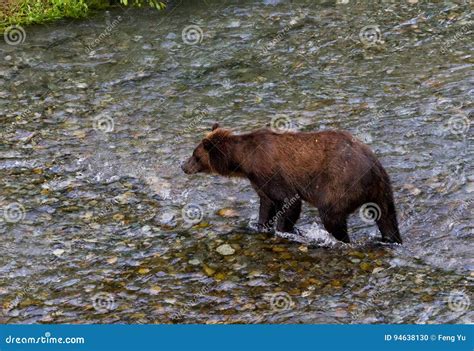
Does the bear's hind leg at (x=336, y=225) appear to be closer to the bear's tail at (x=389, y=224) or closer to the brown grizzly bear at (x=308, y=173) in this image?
the brown grizzly bear at (x=308, y=173)

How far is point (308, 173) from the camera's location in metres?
9.88

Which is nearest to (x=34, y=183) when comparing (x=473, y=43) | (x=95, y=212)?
(x=95, y=212)

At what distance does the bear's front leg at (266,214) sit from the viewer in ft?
34.0

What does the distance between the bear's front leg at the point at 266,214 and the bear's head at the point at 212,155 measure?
0.75 metres

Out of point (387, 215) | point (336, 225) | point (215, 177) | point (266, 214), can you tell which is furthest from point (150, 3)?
point (387, 215)

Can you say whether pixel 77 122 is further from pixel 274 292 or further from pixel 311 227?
pixel 274 292

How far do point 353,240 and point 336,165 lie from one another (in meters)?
1.16

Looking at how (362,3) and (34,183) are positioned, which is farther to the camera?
(362,3)

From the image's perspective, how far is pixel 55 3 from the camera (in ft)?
58.2

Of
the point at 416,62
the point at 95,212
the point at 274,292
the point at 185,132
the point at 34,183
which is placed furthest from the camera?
the point at 416,62

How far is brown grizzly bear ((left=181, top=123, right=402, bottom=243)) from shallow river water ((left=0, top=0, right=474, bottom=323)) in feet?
1.23

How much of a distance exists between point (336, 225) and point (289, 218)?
0.78 meters

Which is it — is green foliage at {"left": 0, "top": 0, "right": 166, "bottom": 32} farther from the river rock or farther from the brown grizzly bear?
the river rock

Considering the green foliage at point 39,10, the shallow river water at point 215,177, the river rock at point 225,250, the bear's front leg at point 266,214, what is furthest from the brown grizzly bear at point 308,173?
the green foliage at point 39,10
